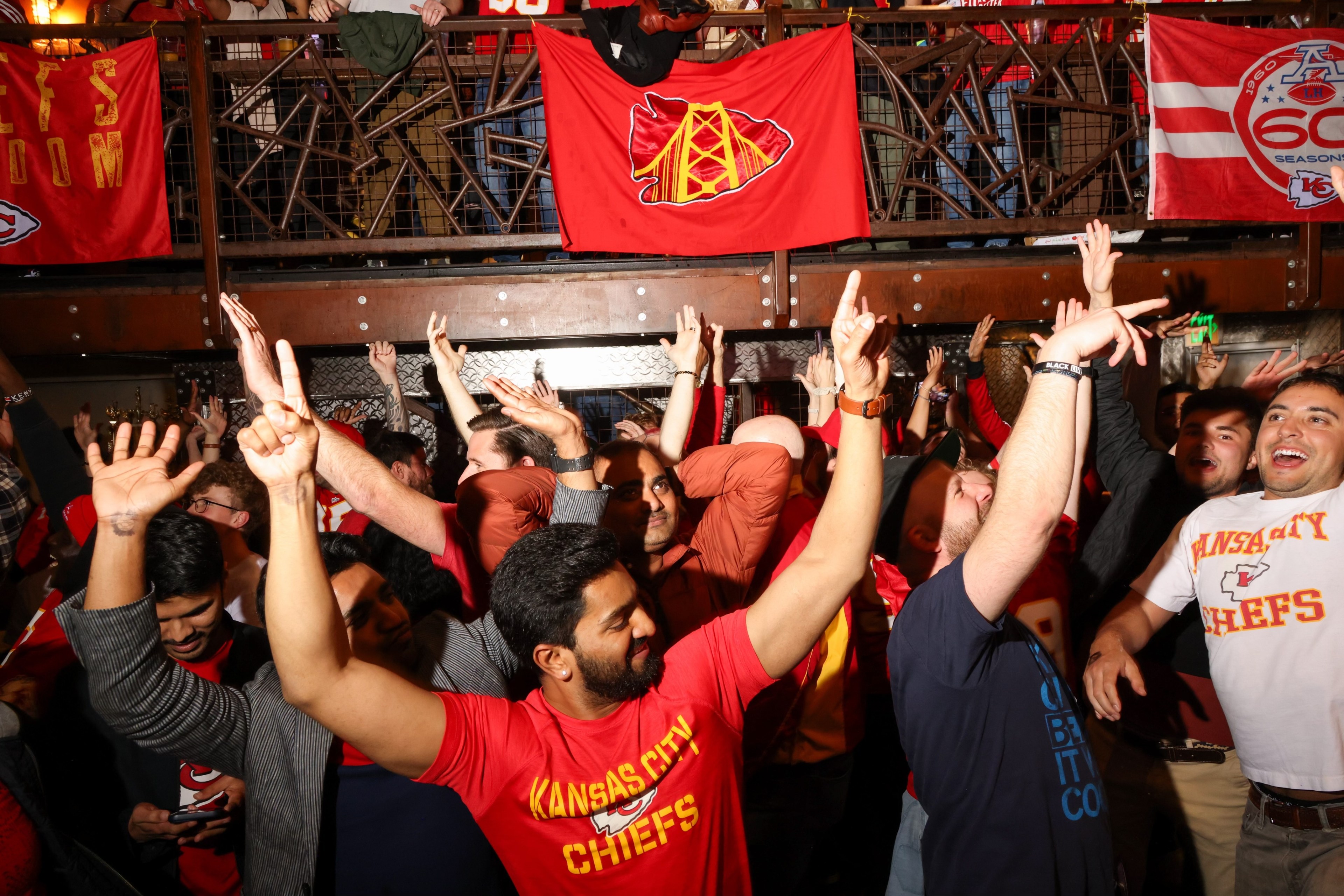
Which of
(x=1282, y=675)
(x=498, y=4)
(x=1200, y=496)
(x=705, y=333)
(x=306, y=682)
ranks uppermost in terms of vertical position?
(x=498, y=4)

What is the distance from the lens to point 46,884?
218 cm

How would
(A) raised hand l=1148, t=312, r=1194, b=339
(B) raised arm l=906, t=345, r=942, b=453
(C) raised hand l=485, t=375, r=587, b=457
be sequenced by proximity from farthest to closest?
(B) raised arm l=906, t=345, r=942, b=453
(A) raised hand l=1148, t=312, r=1194, b=339
(C) raised hand l=485, t=375, r=587, b=457

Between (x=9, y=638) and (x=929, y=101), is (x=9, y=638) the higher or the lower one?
the lower one

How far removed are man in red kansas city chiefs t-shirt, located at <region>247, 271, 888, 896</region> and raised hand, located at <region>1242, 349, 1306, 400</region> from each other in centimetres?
315

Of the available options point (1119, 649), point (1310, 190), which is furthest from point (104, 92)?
point (1310, 190)

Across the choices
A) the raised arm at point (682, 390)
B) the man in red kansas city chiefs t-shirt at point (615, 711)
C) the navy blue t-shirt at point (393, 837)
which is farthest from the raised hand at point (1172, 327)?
the navy blue t-shirt at point (393, 837)

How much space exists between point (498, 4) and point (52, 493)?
13.9 ft

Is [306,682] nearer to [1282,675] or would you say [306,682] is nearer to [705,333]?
[1282,675]

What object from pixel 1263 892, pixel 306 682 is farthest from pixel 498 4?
pixel 1263 892

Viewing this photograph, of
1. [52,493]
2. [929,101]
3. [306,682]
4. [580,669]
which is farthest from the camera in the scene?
[929,101]

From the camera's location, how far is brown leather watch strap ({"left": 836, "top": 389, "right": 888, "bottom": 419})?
1.85m

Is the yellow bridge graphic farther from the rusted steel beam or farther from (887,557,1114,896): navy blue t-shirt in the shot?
(887,557,1114,896): navy blue t-shirt

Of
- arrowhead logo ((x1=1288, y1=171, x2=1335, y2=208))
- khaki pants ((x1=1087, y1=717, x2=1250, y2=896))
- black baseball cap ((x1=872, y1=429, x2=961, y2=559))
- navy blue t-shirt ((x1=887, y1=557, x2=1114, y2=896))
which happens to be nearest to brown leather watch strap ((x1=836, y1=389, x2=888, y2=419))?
navy blue t-shirt ((x1=887, y1=557, x2=1114, y2=896))

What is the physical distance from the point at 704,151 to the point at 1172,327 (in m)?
2.84
